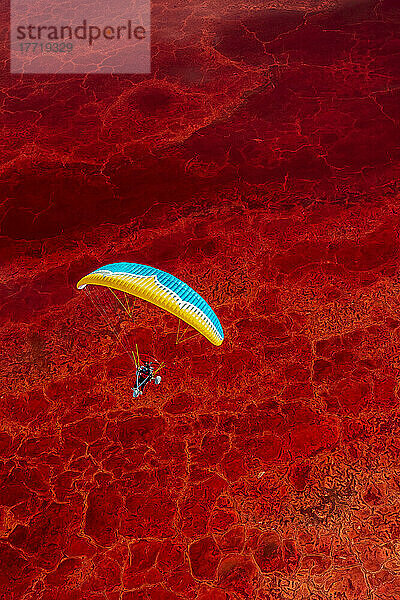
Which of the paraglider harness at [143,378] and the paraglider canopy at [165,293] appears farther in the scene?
the paraglider harness at [143,378]

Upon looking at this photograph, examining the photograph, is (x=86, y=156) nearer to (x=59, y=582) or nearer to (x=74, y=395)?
(x=74, y=395)

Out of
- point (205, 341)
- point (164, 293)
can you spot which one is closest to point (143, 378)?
point (205, 341)

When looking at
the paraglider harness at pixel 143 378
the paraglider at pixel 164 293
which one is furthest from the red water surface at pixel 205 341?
the paraglider at pixel 164 293

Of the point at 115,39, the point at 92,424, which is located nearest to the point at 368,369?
the point at 92,424

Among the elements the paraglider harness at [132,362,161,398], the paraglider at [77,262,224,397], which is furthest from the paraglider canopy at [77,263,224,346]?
the paraglider harness at [132,362,161,398]

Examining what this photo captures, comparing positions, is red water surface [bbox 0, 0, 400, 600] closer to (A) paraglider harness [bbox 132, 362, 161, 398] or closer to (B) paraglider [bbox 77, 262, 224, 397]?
(A) paraglider harness [bbox 132, 362, 161, 398]

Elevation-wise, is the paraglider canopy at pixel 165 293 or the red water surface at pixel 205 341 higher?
the paraglider canopy at pixel 165 293

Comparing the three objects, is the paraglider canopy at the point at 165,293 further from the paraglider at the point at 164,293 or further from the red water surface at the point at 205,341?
the red water surface at the point at 205,341
